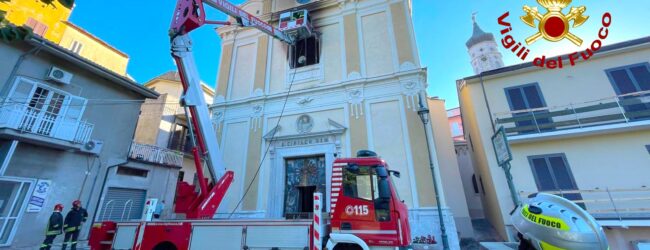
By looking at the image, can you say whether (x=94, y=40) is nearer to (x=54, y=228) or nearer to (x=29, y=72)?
(x=29, y=72)

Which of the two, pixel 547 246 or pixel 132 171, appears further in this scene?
pixel 132 171

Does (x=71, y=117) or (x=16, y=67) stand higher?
(x=16, y=67)

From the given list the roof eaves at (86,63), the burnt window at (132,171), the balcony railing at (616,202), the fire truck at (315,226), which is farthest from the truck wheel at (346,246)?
the burnt window at (132,171)

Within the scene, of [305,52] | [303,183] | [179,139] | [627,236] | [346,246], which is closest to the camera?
[346,246]

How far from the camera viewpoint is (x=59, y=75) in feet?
34.9

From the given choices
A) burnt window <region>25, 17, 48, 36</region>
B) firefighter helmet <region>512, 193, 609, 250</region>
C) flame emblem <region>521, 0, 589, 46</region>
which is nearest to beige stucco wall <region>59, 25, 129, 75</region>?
burnt window <region>25, 17, 48, 36</region>

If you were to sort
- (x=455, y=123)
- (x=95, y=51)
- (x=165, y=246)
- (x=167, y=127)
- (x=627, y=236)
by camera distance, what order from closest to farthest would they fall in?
1. (x=165, y=246)
2. (x=627, y=236)
3. (x=95, y=51)
4. (x=167, y=127)
5. (x=455, y=123)

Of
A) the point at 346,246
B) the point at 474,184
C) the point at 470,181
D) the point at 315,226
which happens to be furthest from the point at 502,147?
the point at 470,181

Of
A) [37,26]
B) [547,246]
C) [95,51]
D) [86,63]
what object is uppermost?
[95,51]

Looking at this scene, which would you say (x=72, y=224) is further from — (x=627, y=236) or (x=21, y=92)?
(x=627, y=236)

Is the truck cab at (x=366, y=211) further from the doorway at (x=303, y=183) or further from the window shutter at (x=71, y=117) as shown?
the window shutter at (x=71, y=117)

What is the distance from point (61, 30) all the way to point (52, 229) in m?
14.5

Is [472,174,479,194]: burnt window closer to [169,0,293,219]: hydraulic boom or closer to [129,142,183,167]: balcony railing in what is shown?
[169,0,293,219]: hydraulic boom

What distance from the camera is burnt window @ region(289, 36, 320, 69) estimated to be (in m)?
13.1
